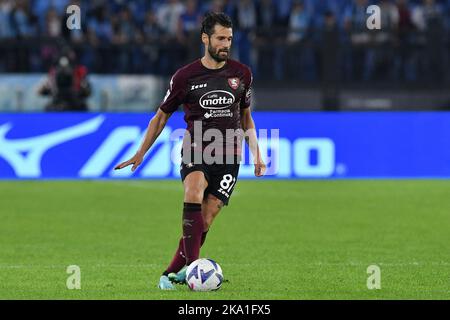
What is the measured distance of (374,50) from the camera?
2192cm

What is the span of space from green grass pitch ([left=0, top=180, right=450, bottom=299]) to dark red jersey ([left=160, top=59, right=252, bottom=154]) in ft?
4.25

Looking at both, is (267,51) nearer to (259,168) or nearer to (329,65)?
(329,65)

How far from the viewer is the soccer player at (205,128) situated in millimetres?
9617

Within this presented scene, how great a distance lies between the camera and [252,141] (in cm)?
1006

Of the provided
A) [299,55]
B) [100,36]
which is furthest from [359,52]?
[100,36]

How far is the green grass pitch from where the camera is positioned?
9.85 meters

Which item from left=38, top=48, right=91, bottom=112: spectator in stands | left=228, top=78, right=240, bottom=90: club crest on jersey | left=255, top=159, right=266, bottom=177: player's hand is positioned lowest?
left=38, top=48, right=91, bottom=112: spectator in stands

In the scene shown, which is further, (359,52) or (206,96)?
(359,52)

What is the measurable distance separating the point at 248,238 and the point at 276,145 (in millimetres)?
6539

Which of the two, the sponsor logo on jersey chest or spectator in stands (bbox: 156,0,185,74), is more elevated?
the sponsor logo on jersey chest

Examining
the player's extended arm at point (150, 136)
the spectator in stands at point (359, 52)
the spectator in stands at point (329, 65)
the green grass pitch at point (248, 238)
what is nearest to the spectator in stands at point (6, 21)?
the green grass pitch at point (248, 238)

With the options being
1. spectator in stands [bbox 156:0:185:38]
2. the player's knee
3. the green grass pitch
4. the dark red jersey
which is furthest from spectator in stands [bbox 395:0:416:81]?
the player's knee

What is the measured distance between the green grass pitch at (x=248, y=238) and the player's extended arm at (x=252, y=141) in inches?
36.6

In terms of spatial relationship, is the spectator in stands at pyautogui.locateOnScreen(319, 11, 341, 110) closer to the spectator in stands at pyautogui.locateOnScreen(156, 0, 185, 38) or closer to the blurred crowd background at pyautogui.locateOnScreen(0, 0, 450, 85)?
the blurred crowd background at pyautogui.locateOnScreen(0, 0, 450, 85)
